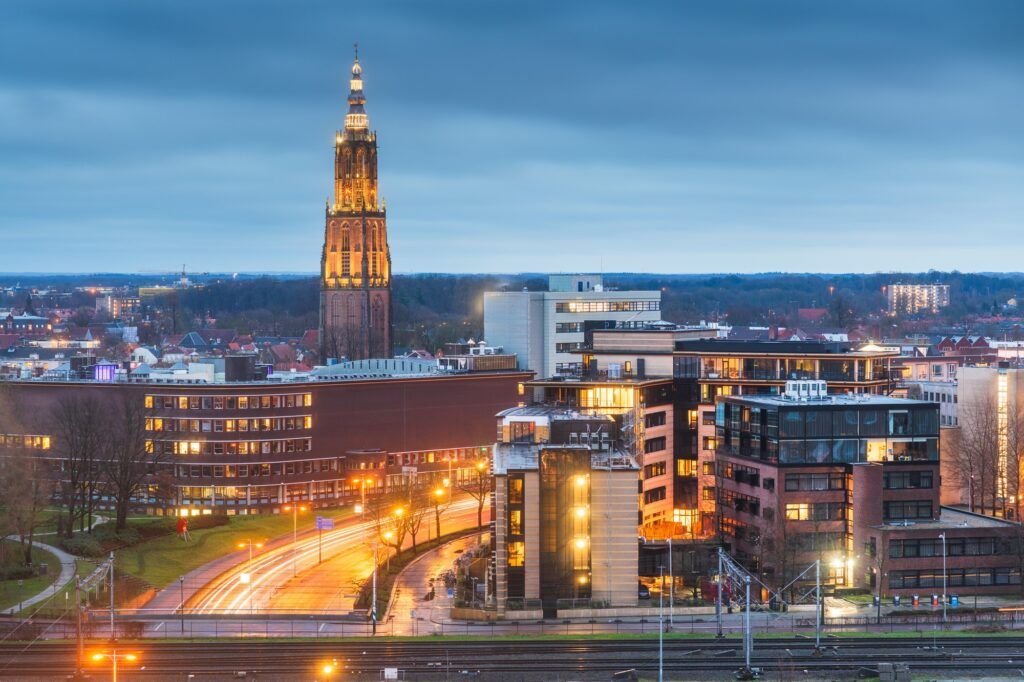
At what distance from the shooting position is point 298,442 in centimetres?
14900

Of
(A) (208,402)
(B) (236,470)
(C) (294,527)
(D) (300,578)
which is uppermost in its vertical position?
(A) (208,402)

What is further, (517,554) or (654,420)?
(654,420)

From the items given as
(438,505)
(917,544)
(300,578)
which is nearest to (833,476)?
(917,544)

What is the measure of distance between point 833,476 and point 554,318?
77.5 m

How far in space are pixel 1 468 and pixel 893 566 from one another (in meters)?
64.2

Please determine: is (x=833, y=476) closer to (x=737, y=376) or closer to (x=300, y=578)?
(x=737, y=376)

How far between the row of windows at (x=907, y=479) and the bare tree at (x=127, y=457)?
5892 centimetres

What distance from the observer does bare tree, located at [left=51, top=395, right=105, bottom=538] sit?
12462cm

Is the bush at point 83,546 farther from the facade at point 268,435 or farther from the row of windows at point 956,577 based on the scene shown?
the row of windows at point 956,577

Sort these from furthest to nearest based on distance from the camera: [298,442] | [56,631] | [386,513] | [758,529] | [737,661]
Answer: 1. [298,442]
2. [386,513]
3. [758,529]
4. [56,631]
5. [737,661]

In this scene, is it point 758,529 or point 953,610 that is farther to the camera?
point 758,529

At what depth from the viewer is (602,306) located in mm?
180000

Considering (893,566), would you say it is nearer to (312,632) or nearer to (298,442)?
(312,632)

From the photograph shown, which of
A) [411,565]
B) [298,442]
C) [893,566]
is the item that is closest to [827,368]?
[893,566]
